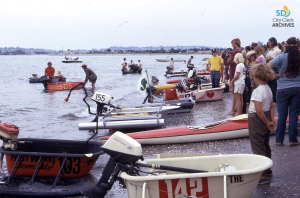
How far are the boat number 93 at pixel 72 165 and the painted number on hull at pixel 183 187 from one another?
84.1 inches

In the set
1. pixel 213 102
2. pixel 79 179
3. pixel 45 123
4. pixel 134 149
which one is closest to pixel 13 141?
pixel 79 179

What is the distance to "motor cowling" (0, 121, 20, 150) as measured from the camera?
4988 mm

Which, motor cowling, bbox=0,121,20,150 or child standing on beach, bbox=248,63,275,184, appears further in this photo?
motor cowling, bbox=0,121,20,150

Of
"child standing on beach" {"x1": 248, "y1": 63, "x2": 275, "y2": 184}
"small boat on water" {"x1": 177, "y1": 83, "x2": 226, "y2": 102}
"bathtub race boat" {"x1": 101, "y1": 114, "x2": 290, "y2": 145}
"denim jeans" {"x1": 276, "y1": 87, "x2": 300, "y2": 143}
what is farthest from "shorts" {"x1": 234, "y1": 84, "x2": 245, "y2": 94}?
"small boat on water" {"x1": 177, "y1": 83, "x2": 226, "y2": 102}

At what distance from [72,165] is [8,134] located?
3.86 ft

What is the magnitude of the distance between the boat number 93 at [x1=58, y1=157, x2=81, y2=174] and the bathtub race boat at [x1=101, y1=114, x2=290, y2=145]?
2084mm

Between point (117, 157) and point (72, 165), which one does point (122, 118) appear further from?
point (117, 157)

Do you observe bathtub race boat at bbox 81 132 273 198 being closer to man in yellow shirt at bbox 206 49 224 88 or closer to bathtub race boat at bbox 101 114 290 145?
bathtub race boat at bbox 101 114 290 145

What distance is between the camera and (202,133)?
22.1 ft

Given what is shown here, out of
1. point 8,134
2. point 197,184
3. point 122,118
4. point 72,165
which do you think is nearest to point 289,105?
point 197,184

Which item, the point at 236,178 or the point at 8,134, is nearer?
the point at 236,178

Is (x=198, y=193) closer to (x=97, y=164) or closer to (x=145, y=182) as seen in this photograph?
(x=145, y=182)

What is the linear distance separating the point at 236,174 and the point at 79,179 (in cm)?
295

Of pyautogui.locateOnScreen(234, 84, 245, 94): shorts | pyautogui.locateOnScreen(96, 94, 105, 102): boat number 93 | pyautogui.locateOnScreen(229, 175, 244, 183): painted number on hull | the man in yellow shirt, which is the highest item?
the man in yellow shirt
